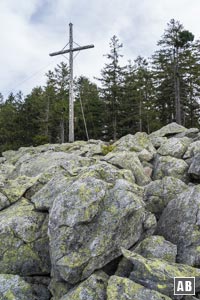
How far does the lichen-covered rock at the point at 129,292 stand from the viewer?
6129 mm

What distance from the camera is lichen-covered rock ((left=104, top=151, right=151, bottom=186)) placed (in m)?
12.5

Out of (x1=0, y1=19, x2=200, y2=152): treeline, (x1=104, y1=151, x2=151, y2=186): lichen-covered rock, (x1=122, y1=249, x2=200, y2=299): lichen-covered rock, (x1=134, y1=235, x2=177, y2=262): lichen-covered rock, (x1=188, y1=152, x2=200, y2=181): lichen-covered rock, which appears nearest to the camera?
(x1=122, y1=249, x2=200, y2=299): lichen-covered rock

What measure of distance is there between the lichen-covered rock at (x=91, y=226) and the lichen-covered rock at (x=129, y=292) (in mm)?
908

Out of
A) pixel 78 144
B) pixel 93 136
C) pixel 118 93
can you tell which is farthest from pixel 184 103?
pixel 78 144

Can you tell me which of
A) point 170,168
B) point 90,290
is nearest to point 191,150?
point 170,168

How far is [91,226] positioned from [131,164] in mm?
5896

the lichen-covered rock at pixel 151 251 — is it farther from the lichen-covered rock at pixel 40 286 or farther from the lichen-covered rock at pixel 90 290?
the lichen-covered rock at pixel 40 286

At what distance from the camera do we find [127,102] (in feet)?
149

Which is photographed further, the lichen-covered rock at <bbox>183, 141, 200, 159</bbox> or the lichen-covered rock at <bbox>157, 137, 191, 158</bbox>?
the lichen-covered rock at <bbox>157, 137, 191, 158</bbox>

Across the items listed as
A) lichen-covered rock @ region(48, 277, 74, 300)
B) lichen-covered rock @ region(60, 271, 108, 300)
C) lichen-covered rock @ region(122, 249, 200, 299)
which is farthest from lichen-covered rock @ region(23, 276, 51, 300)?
lichen-covered rock @ region(122, 249, 200, 299)

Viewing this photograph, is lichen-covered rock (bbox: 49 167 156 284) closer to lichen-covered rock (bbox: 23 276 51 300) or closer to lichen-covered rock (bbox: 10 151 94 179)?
lichen-covered rock (bbox: 23 276 51 300)

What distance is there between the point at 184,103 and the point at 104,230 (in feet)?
137

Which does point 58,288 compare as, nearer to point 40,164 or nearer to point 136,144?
point 40,164

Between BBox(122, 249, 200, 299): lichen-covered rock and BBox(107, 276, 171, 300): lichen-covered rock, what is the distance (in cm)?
23
